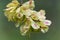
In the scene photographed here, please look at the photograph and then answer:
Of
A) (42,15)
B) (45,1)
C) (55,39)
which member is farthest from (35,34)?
(42,15)

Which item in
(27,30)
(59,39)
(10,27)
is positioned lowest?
(59,39)

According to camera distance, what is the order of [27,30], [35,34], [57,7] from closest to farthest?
[27,30], [35,34], [57,7]

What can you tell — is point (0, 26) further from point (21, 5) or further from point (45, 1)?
point (21, 5)

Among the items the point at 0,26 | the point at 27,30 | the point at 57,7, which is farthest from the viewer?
the point at 57,7

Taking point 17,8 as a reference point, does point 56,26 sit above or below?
below

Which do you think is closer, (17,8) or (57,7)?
(17,8)

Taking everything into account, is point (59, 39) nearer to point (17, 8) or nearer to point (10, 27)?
point (10, 27)
